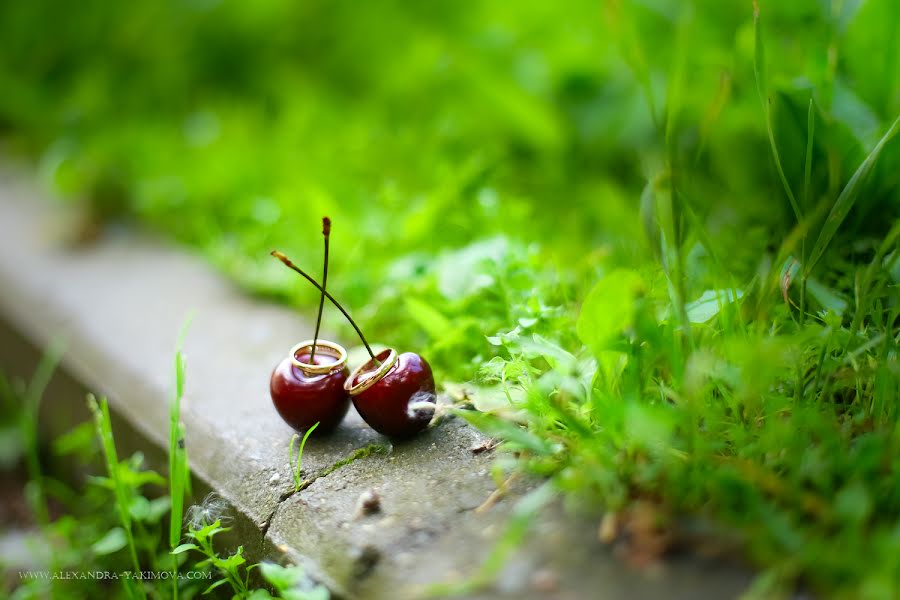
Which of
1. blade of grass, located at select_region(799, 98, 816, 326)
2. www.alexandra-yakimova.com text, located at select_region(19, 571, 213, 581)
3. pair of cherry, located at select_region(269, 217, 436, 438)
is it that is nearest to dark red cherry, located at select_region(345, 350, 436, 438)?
pair of cherry, located at select_region(269, 217, 436, 438)

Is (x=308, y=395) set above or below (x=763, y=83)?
below

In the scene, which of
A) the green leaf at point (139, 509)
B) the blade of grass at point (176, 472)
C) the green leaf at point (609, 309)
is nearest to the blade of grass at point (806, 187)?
the green leaf at point (609, 309)

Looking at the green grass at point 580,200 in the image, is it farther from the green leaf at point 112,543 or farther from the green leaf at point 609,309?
the green leaf at point 112,543

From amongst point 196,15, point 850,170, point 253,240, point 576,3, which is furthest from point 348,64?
point 850,170

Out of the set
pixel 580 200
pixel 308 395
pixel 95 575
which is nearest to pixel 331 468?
pixel 308 395

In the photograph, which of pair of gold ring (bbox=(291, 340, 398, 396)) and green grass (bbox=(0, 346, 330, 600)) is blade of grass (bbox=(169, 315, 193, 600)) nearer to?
green grass (bbox=(0, 346, 330, 600))

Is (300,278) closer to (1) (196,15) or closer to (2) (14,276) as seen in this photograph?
(2) (14,276)

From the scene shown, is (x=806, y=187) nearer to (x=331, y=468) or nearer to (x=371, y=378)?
(x=371, y=378)
